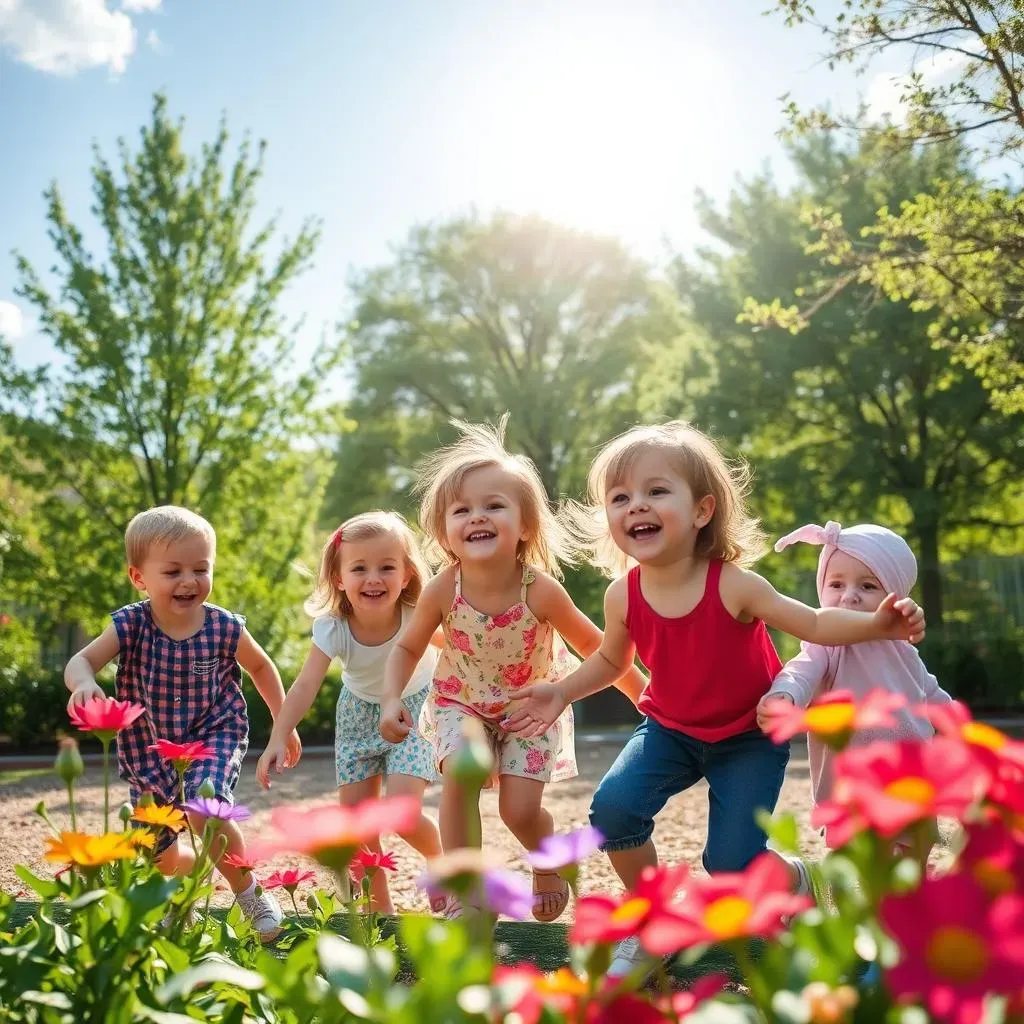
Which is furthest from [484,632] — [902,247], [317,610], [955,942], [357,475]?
[357,475]

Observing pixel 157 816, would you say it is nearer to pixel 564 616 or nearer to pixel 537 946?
pixel 537 946

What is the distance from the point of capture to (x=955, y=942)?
742 millimetres

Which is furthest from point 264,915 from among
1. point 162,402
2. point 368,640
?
point 162,402

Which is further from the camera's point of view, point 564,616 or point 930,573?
point 930,573

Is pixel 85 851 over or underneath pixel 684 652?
underneath

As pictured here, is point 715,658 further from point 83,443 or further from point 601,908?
point 83,443

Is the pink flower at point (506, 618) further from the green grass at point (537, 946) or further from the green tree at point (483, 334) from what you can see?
the green tree at point (483, 334)

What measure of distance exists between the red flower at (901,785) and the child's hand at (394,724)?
227 centimetres

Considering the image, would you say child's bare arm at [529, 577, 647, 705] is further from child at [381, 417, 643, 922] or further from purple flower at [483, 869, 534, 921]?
purple flower at [483, 869, 534, 921]

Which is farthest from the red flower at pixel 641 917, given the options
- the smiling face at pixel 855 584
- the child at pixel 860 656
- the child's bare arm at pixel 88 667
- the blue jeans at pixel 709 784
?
the smiling face at pixel 855 584

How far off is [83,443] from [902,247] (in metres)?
9.40

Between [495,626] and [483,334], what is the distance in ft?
70.7

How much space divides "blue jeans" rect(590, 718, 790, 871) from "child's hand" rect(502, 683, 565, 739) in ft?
1.33

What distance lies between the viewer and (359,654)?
4.46m
